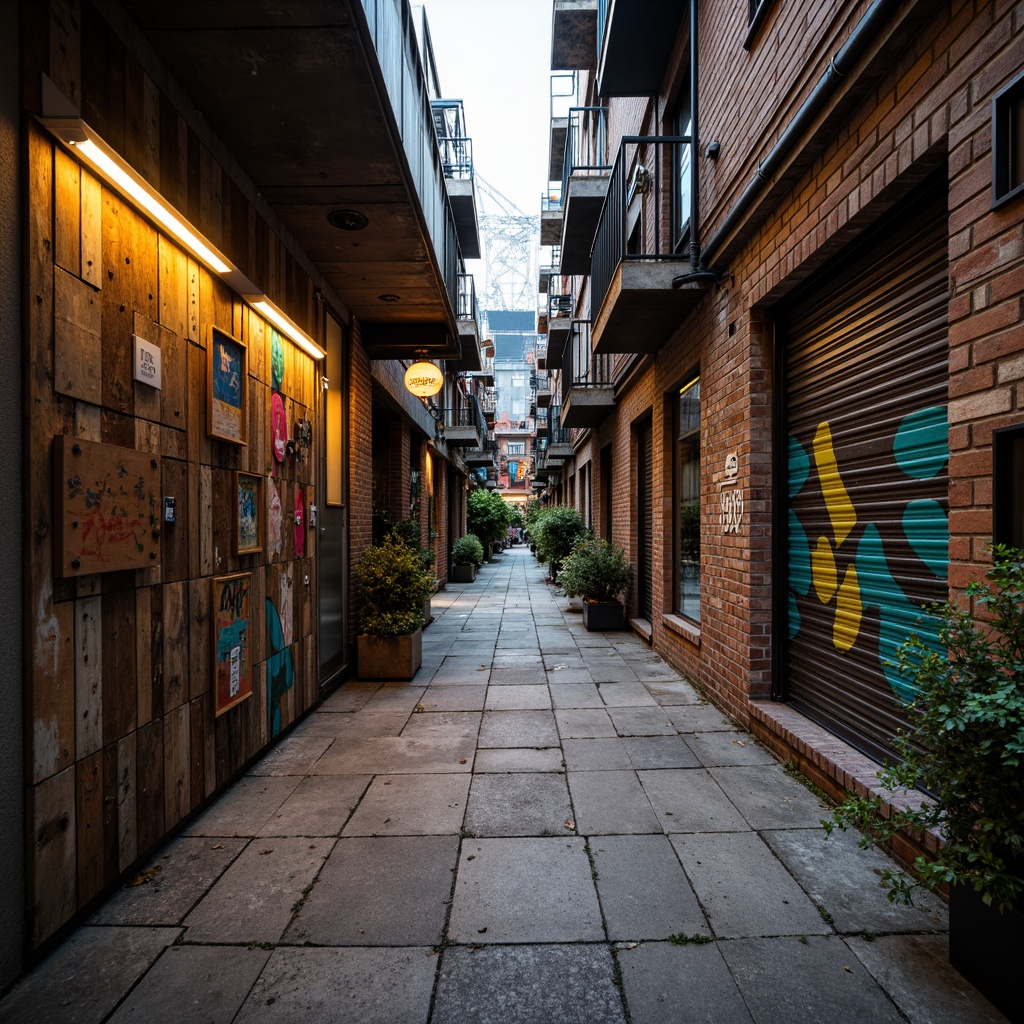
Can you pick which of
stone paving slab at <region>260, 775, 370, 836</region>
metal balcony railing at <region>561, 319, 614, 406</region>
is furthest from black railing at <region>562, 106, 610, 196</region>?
stone paving slab at <region>260, 775, 370, 836</region>

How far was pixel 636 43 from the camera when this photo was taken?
6.40 metres

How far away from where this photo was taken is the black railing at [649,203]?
6.11 meters

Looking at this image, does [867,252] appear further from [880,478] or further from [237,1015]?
[237,1015]

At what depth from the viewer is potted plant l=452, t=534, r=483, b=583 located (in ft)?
56.3

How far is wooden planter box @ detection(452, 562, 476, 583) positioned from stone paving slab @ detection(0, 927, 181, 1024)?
48.4 feet

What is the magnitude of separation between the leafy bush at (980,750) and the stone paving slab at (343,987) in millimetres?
1638

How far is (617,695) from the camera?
5.64m

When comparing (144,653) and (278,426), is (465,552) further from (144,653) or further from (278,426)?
(144,653)

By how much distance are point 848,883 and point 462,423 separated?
685 inches

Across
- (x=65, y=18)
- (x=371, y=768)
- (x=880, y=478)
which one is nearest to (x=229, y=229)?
(x=65, y=18)

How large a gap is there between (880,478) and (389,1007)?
332 cm

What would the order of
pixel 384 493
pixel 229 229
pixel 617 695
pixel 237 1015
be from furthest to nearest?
1. pixel 384 493
2. pixel 617 695
3. pixel 229 229
4. pixel 237 1015

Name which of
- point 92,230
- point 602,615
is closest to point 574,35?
point 602,615

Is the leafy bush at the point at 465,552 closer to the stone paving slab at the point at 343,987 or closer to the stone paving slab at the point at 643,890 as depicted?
the stone paving slab at the point at 643,890
